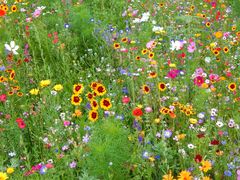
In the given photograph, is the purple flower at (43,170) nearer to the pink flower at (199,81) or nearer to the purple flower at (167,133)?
the purple flower at (167,133)

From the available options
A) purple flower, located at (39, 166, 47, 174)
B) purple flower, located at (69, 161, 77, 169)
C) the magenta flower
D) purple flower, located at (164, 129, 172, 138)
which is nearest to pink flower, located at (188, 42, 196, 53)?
the magenta flower

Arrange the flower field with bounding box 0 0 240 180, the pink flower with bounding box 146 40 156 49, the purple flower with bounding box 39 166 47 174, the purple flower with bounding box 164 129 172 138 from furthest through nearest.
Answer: the pink flower with bounding box 146 40 156 49, the purple flower with bounding box 164 129 172 138, the flower field with bounding box 0 0 240 180, the purple flower with bounding box 39 166 47 174

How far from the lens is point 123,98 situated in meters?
3.25

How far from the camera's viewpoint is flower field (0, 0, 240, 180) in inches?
102

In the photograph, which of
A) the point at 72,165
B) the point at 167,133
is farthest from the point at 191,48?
the point at 72,165

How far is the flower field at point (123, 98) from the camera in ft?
8.47

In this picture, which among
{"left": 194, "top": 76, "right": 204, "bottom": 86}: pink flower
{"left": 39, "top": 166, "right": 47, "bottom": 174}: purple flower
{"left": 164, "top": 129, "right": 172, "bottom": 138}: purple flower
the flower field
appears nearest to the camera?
{"left": 39, "top": 166, "right": 47, "bottom": 174}: purple flower

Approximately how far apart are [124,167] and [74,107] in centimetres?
108

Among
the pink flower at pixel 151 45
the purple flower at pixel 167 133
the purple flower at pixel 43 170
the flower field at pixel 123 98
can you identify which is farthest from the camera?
the pink flower at pixel 151 45

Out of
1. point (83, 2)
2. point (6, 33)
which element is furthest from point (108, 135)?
point (83, 2)

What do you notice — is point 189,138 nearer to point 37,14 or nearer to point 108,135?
Result: point 108,135

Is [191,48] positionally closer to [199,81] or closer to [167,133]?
[199,81]

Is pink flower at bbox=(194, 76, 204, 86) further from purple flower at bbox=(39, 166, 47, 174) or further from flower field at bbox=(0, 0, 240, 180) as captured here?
purple flower at bbox=(39, 166, 47, 174)

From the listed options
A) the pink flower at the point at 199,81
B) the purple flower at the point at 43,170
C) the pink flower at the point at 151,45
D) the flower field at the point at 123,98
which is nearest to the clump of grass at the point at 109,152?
the flower field at the point at 123,98
